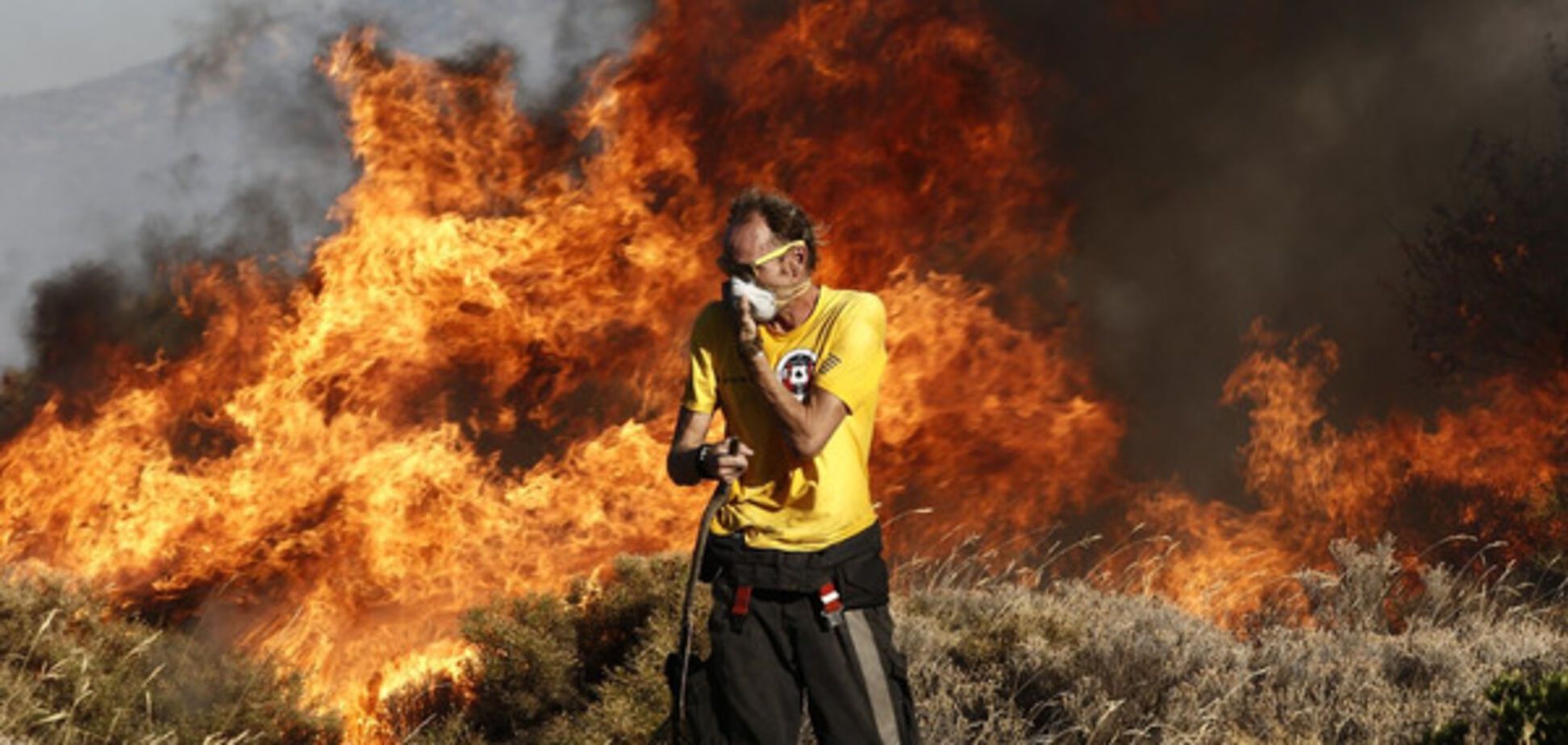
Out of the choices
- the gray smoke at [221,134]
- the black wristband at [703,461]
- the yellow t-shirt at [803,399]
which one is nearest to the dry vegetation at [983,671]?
the yellow t-shirt at [803,399]

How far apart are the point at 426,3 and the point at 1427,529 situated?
68.9 metres

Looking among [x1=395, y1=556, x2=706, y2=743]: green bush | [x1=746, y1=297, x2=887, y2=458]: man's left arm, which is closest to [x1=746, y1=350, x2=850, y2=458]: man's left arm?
[x1=746, y1=297, x2=887, y2=458]: man's left arm

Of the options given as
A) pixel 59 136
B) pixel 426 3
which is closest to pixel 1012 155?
pixel 426 3

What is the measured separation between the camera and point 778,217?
13.0ft

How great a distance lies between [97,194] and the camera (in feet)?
227

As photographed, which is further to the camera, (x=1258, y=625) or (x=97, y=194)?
(x=97, y=194)

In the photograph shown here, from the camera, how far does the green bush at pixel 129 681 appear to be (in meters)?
7.58

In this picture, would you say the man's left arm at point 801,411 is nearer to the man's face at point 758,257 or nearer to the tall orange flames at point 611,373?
the man's face at point 758,257

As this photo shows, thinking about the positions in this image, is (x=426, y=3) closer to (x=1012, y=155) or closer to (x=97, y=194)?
(x=97, y=194)

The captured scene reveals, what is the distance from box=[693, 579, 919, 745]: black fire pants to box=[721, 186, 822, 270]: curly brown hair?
101 cm

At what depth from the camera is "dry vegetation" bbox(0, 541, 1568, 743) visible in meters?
5.96

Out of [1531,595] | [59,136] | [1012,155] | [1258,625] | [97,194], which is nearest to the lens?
[1258,625]

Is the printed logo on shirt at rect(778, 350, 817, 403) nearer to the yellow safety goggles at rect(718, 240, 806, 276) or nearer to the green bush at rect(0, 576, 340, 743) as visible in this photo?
the yellow safety goggles at rect(718, 240, 806, 276)

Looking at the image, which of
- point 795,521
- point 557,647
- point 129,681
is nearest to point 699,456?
point 795,521
